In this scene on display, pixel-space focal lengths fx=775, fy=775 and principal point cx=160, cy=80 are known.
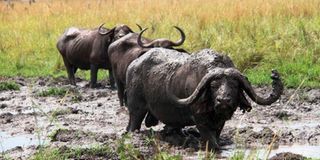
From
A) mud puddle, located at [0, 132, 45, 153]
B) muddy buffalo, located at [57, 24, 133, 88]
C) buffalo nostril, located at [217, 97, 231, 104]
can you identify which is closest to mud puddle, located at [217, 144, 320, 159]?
buffalo nostril, located at [217, 97, 231, 104]

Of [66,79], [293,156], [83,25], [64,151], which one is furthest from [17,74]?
[293,156]

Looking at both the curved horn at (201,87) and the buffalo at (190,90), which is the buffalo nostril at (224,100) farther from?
the curved horn at (201,87)

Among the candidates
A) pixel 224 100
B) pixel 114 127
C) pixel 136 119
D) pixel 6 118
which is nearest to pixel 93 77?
pixel 6 118

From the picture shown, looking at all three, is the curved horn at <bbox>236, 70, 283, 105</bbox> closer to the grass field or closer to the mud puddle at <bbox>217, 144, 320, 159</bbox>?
the mud puddle at <bbox>217, 144, 320, 159</bbox>

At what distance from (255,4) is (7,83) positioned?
736 cm

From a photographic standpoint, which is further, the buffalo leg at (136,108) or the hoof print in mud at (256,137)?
the buffalo leg at (136,108)

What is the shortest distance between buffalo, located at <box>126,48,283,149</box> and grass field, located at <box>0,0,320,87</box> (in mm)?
4281

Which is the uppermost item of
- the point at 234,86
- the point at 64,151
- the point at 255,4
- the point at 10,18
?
the point at 234,86

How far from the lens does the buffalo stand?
7297 millimetres

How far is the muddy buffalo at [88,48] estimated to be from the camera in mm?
14277

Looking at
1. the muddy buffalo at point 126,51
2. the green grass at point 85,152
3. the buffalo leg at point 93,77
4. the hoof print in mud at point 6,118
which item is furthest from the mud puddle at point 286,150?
the buffalo leg at point 93,77

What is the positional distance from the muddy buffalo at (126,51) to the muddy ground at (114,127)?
476 mm

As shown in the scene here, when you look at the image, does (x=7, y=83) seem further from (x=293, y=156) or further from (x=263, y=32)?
(x=293, y=156)

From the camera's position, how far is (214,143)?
25.7 feet
